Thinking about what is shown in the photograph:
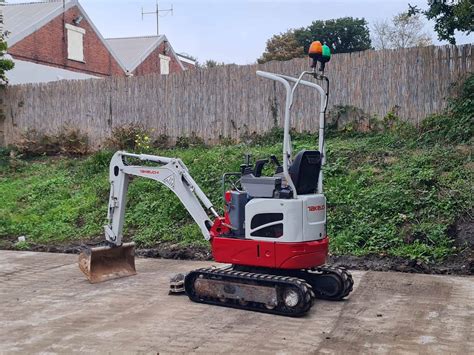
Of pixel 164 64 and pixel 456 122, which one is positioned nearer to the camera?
pixel 456 122

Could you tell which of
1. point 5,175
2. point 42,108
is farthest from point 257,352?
point 42,108

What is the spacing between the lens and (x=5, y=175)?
16156mm

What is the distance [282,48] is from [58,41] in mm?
19448

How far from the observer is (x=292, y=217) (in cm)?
636

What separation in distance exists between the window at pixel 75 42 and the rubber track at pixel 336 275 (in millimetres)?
22210

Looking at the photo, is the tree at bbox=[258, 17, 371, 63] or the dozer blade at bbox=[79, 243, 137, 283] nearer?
the dozer blade at bbox=[79, 243, 137, 283]

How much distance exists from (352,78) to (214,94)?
3.61 m

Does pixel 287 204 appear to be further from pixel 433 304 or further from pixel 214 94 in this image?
pixel 214 94

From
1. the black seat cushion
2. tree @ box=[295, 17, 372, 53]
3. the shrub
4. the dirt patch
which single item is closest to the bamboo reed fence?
the shrub

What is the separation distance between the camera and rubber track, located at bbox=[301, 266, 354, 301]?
269 inches

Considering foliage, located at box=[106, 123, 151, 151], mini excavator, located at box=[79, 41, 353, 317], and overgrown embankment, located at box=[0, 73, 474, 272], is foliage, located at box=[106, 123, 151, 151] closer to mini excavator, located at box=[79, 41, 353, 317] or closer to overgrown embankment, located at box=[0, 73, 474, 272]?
overgrown embankment, located at box=[0, 73, 474, 272]

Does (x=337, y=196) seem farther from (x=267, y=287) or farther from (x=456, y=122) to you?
(x=267, y=287)

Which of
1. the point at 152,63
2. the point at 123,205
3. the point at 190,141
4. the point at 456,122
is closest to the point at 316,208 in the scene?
the point at 123,205

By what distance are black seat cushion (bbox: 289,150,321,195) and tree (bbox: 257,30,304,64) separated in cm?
3453
